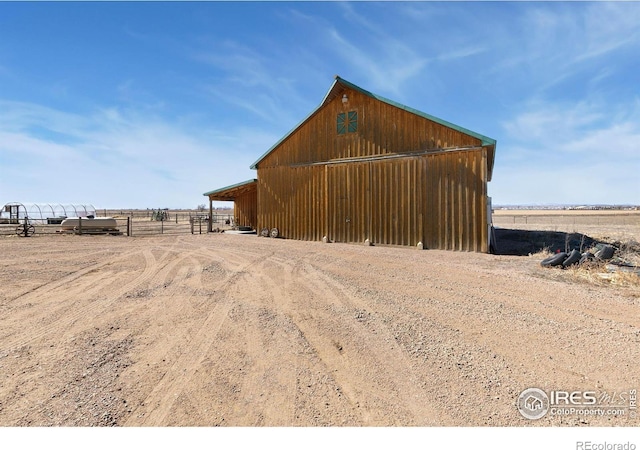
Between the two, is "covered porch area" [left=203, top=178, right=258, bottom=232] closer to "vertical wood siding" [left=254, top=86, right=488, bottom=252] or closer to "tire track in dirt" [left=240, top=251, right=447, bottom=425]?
"vertical wood siding" [left=254, top=86, right=488, bottom=252]

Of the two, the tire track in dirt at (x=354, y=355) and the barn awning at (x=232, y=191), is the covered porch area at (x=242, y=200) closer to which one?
the barn awning at (x=232, y=191)

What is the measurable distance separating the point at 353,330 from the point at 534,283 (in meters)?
5.05

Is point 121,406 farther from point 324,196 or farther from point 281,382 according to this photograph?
point 324,196

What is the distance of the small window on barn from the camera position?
609 inches

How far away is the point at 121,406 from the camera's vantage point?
279 centimetres

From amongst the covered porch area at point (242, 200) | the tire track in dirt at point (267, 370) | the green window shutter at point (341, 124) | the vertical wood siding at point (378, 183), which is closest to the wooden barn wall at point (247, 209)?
the covered porch area at point (242, 200)

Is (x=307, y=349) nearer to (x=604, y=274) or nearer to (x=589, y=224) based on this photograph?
(x=604, y=274)

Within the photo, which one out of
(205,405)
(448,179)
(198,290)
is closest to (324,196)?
(448,179)

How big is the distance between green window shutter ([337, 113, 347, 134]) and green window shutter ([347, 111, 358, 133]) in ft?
0.72

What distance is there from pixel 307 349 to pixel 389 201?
11.5 m

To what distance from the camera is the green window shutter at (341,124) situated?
51.7ft

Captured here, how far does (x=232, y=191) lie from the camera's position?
75.4ft

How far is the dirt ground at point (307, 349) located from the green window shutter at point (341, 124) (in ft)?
33.6

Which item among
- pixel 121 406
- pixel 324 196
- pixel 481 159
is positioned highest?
pixel 481 159
